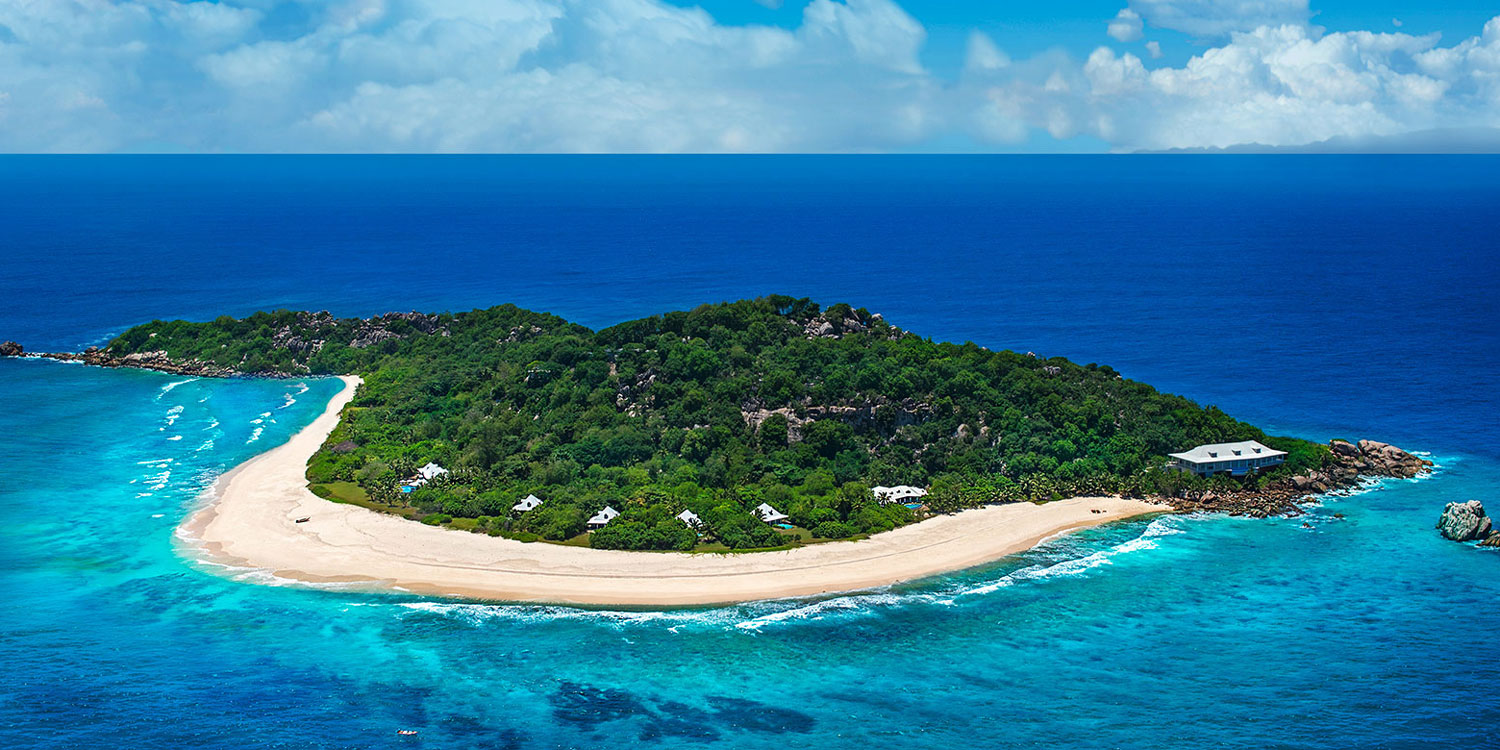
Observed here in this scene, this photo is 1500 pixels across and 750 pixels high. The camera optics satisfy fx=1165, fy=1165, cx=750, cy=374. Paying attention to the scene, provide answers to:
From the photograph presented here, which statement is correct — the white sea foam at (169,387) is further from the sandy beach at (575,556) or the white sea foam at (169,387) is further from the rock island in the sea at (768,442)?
the sandy beach at (575,556)

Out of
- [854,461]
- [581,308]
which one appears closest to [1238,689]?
[854,461]

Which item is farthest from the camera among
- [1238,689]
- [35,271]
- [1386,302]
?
[35,271]

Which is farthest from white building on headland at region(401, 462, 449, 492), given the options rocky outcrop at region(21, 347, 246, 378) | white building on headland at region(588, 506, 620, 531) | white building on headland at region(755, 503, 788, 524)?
rocky outcrop at region(21, 347, 246, 378)

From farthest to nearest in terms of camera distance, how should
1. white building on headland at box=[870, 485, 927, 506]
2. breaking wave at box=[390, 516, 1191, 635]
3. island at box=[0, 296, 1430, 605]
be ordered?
white building on headland at box=[870, 485, 927, 506] → island at box=[0, 296, 1430, 605] → breaking wave at box=[390, 516, 1191, 635]

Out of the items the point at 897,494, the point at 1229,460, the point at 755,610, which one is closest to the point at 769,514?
the point at 897,494

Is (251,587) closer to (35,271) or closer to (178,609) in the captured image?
(178,609)

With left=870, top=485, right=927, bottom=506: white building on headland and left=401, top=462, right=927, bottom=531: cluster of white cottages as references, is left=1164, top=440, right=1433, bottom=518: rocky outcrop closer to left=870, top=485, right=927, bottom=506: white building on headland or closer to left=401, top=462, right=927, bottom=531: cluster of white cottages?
left=870, top=485, right=927, bottom=506: white building on headland

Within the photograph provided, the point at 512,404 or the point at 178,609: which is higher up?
the point at 512,404

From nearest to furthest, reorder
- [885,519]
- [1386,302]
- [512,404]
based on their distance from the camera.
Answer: [885,519] → [512,404] → [1386,302]
